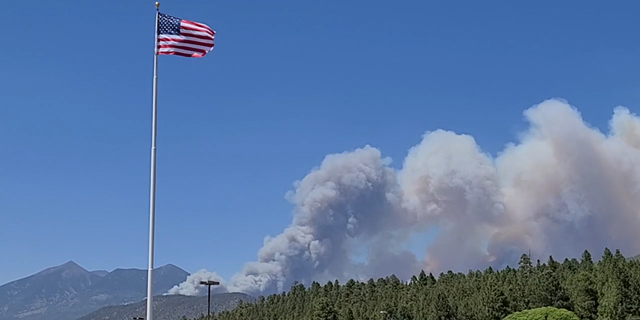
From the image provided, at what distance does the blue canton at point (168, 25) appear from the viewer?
86.1 feet

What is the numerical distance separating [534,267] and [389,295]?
23907 mm

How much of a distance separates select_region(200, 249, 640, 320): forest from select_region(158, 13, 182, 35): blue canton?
67042mm

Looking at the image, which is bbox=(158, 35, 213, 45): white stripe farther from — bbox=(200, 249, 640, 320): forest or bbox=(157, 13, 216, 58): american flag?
bbox=(200, 249, 640, 320): forest

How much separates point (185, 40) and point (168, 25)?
31.9 inches

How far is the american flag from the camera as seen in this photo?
2605 centimetres

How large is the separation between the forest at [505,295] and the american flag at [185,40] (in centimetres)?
6660

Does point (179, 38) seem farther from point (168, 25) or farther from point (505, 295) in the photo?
point (505, 295)

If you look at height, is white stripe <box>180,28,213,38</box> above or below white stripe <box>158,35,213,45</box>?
above

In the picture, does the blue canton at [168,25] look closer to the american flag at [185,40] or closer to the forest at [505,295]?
the american flag at [185,40]

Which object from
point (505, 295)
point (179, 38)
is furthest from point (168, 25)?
point (505, 295)

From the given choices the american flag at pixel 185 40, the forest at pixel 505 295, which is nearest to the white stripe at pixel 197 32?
the american flag at pixel 185 40

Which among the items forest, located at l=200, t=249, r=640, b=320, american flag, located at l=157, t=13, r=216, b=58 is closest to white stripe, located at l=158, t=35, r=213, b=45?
american flag, located at l=157, t=13, r=216, b=58

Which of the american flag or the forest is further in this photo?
the forest

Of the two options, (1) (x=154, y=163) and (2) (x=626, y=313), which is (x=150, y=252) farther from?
(2) (x=626, y=313)
